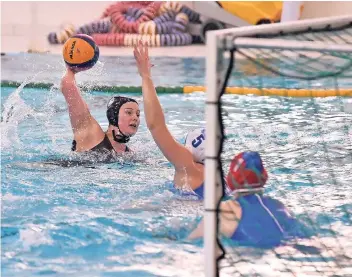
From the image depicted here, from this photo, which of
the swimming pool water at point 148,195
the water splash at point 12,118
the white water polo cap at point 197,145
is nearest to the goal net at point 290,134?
the swimming pool water at point 148,195

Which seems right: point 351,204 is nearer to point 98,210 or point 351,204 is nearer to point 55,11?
point 98,210

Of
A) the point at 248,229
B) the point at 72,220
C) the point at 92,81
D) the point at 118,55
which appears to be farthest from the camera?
the point at 118,55

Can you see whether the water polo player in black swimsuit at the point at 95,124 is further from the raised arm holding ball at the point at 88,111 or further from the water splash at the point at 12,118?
the water splash at the point at 12,118

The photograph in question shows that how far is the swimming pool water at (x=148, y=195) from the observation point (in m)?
2.72

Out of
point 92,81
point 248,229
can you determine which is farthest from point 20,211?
point 92,81

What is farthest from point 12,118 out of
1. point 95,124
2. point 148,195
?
point 148,195

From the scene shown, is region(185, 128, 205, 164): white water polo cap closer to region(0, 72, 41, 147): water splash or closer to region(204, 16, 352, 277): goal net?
region(204, 16, 352, 277): goal net

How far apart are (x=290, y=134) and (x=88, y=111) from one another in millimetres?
1647

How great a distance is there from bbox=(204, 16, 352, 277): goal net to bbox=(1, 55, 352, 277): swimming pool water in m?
0.01

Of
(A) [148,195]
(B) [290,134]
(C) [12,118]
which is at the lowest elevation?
(A) [148,195]

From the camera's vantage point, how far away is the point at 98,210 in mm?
3297

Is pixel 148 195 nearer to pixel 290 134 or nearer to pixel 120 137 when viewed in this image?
pixel 120 137

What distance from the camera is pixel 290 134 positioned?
4.95 m

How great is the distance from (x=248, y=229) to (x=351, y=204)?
1005mm
